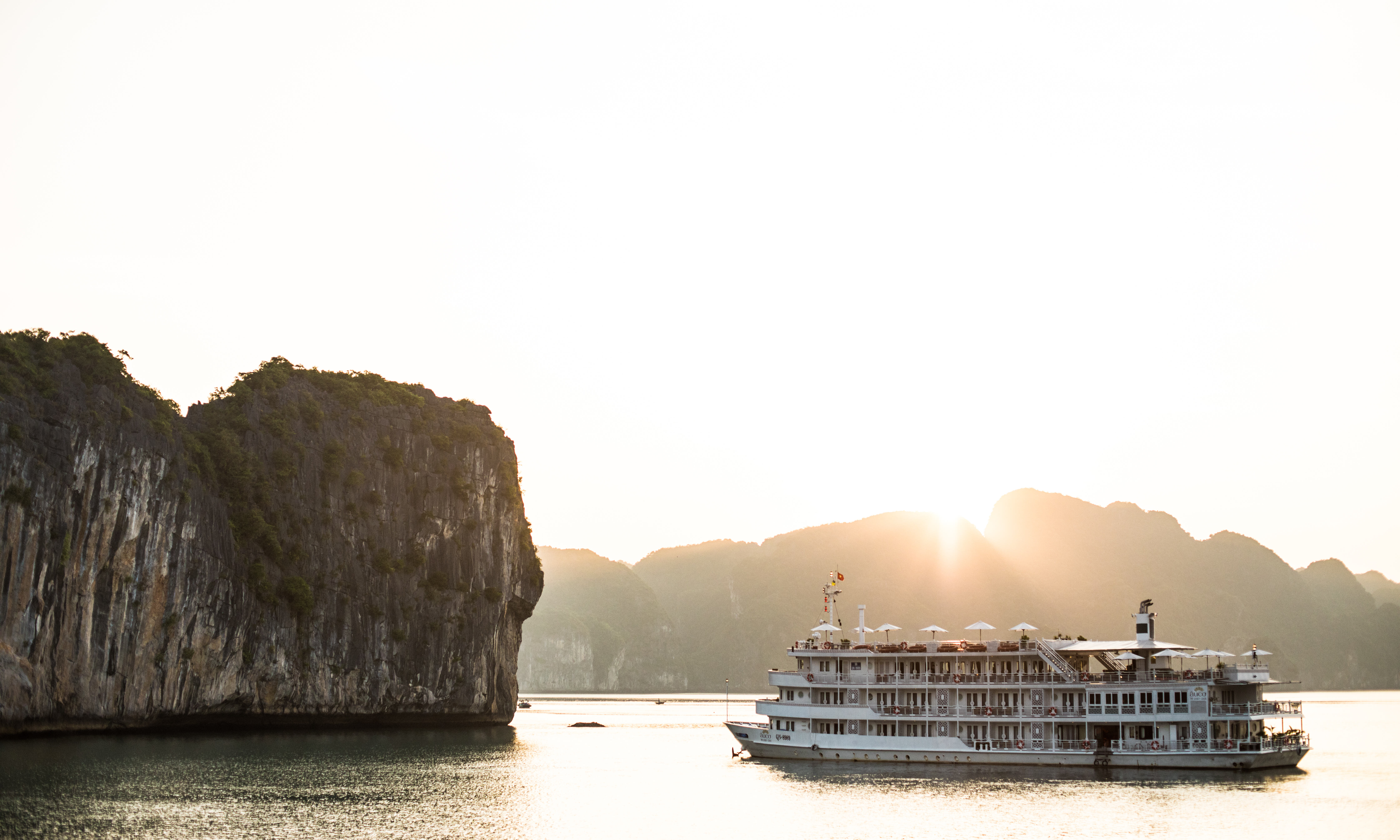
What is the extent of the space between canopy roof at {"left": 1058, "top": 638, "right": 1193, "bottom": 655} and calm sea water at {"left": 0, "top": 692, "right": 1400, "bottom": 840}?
25.1ft

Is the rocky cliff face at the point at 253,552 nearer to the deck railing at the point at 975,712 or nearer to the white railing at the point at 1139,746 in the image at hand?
the deck railing at the point at 975,712

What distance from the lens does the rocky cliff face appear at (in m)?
97.0

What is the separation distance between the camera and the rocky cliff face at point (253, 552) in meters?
97.0

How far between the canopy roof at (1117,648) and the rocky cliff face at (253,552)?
235 feet

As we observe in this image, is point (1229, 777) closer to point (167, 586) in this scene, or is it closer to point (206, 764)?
point (206, 764)

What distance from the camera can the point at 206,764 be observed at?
79.6m

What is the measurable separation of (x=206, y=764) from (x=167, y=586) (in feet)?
108

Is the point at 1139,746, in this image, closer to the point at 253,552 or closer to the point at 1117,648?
the point at 1117,648

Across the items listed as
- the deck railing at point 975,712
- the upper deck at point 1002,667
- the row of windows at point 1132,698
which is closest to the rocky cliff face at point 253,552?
the upper deck at point 1002,667

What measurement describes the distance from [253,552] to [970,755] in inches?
2833

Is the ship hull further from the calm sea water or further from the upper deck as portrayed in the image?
the upper deck

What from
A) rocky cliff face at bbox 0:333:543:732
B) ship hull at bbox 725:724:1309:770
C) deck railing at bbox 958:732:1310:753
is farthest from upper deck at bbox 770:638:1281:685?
rocky cliff face at bbox 0:333:543:732

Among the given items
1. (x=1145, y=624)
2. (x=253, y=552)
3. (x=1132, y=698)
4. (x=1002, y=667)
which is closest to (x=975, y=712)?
(x=1002, y=667)

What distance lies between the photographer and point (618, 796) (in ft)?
236
